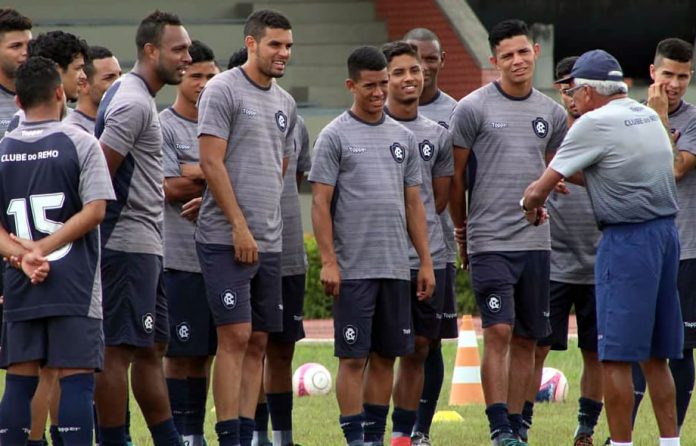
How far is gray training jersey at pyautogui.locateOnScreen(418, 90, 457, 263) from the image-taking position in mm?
10609

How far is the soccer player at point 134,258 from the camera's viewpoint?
8734 millimetres

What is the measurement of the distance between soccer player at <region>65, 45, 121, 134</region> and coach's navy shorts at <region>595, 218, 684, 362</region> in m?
3.21

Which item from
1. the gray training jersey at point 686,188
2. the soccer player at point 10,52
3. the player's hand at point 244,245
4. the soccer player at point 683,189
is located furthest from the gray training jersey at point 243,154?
the gray training jersey at point 686,188

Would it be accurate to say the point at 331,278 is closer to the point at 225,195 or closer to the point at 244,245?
the point at 244,245

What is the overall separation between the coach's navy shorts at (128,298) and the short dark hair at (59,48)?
1.07 meters

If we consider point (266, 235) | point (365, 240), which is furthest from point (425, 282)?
point (266, 235)

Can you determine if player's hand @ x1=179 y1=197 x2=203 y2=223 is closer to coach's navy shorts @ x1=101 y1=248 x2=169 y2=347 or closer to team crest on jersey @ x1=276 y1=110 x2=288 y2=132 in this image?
team crest on jersey @ x1=276 y1=110 x2=288 y2=132

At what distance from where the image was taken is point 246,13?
24.2m

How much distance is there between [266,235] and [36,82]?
5.94 feet

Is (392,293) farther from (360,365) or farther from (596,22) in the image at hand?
(596,22)

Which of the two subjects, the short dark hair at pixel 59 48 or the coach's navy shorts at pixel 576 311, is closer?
the short dark hair at pixel 59 48

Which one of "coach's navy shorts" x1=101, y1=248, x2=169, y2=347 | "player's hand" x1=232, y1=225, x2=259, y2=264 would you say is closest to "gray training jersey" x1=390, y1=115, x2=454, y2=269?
"player's hand" x1=232, y1=225, x2=259, y2=264

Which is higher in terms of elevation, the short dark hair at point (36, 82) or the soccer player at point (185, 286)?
the short dark hair at point (36, 82)

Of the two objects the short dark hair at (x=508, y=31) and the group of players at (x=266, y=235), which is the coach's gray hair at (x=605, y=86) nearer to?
the group of players at (x=266, y=235)
